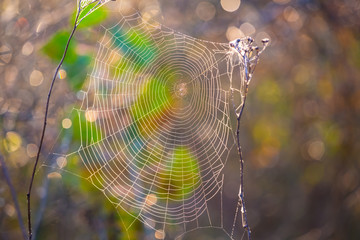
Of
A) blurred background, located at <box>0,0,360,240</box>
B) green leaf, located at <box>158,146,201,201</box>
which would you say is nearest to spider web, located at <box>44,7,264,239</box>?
green leaf, located at <box>158,146,201,201</box>

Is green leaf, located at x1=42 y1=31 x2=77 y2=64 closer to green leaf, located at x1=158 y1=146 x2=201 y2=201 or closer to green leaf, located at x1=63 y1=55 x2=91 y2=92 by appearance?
green leaf, located at x1=63 y1=55 x2=91 y2=92

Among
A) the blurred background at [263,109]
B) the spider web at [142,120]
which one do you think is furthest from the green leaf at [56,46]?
the spider web at [142,120]

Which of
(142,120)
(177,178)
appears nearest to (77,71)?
(142,120)

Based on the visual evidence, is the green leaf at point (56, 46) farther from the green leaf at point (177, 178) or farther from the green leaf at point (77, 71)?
the green leaf at point (177, 178)

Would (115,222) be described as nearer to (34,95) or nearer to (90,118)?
(90,118)

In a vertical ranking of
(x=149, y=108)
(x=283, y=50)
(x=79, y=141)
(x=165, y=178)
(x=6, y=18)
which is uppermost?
(x=283, y=50)

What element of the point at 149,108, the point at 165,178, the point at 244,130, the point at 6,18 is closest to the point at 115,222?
the point at 165,178

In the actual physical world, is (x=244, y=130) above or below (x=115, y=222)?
above

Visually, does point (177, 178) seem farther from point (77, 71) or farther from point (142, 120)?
point (77, 71)

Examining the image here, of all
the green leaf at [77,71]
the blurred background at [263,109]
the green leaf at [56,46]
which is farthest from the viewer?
the blurred background at [263,109]
